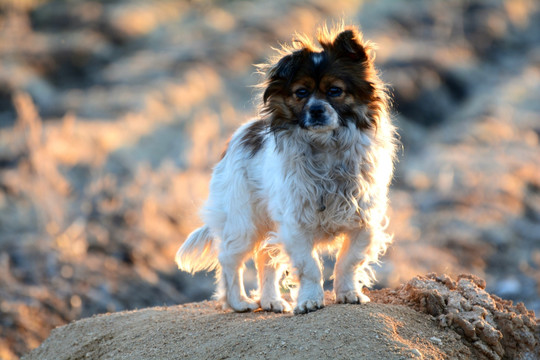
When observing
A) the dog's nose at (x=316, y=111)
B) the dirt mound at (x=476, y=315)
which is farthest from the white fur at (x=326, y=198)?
the dirt mound at (x=476, y=315)

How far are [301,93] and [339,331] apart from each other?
197 centimetres

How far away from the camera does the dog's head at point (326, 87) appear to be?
556 cm

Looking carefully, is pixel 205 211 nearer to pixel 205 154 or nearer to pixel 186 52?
pixel 205 154

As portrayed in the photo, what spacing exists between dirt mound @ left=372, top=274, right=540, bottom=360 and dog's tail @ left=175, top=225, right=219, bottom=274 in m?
1.80

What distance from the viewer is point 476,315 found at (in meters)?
5.71

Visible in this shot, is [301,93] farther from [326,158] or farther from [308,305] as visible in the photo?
[308,305]

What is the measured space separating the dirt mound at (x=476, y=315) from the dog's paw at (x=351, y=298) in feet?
1.40

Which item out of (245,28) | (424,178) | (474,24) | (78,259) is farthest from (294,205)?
(474,24)

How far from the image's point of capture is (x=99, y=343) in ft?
20.2

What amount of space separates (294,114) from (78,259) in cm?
627

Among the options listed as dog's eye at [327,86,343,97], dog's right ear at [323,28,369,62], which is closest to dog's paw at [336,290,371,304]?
dog's eye at [327,86,343,97]

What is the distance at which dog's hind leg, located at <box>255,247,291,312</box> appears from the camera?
21.1 ft

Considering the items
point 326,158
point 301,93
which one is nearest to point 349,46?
point 301,93

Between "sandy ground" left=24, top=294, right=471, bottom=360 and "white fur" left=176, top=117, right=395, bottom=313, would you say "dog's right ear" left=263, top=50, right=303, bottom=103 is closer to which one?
"white fur" left=176, top=117, right=395, bottom=313
